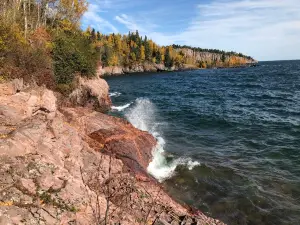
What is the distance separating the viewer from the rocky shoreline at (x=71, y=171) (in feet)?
25.5

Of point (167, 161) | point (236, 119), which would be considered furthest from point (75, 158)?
point (236, 119)

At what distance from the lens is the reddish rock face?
49.3ft

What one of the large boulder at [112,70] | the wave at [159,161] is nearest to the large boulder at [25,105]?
the wave at [159,161]

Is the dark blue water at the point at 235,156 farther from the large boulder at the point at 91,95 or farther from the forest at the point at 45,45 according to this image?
the forest at the point at 45,45

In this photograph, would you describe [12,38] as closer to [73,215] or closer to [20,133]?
[20,133]

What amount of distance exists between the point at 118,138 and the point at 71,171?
5893 mm

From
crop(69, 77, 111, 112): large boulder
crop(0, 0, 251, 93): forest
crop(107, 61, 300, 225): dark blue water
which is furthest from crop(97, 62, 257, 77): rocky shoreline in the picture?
crop(107, 61, 300, 225): dark blue water

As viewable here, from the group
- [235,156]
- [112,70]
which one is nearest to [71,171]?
[235,156]

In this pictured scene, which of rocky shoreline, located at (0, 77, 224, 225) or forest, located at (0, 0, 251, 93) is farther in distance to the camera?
forest, located at (0, 0, 251, 93)

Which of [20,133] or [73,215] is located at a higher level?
[20,133]

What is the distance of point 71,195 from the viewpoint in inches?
342

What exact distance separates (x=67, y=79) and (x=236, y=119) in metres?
19.5

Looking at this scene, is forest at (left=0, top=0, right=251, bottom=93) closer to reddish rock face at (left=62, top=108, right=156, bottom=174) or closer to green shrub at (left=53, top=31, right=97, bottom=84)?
green shrub at (left=53, top=31, right=97, bottom=84)

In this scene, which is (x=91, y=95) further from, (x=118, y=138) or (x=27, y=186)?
(x=27, y=186)
